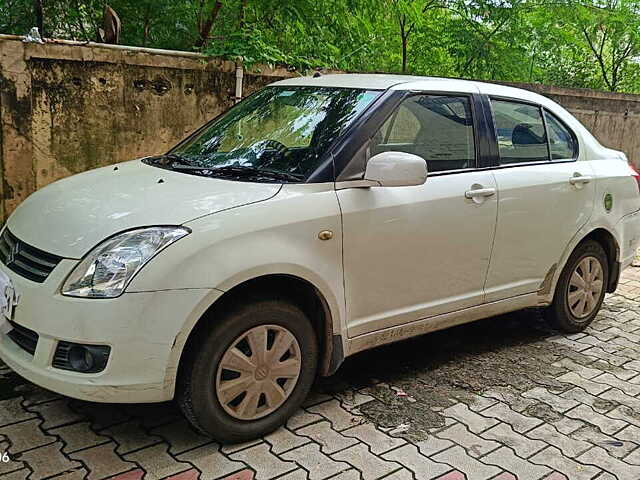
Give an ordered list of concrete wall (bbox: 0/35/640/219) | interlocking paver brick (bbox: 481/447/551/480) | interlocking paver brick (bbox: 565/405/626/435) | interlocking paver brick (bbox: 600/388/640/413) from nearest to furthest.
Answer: interlocking paver brick (bbox: 481/447/551/480) → interlocking paver brick (bbox: 565/405/626/435) → interlocking paver brick (bbox: 600/388/640/413) → concrete wall (bbox: 0/35/640/219)

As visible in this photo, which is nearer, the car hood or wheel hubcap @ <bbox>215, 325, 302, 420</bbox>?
the car hood

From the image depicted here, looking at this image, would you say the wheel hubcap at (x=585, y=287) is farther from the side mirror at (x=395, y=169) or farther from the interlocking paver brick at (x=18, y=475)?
the interlocking paver brick at (x=18, y=475)

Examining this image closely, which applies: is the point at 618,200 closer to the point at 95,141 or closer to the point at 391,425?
the point at 391,425

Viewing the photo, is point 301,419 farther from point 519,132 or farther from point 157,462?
point 519,132

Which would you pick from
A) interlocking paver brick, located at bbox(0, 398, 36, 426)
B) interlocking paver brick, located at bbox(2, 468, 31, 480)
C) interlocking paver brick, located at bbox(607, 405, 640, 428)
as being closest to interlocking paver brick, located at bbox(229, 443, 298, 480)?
interlocking paver brick, located at bbox(2, 468, 31, 480)

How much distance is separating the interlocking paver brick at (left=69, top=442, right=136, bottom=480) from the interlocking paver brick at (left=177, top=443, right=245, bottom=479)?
0.26 m

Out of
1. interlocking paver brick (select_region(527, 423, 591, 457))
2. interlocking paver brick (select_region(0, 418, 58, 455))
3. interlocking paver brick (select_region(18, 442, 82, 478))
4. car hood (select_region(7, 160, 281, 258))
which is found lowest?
interlocking paver brick (select_region(527, 423, 591, 457))

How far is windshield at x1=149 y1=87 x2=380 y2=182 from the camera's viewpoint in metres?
3.56

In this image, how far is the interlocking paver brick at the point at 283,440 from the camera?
3.23 meters

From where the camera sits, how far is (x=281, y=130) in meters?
3.86

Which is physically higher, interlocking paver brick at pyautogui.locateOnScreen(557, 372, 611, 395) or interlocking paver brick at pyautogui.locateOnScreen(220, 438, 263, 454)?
interlocking paver brick at pyautogui.locateOnScreen(220, 438, 263, 454)

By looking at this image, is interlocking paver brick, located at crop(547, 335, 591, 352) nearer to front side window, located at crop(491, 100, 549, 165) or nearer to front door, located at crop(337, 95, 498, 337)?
front door, located at crop(337, 95, 498, 337)

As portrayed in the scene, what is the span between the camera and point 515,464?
320 centimetres

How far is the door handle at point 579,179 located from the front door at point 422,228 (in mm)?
839
